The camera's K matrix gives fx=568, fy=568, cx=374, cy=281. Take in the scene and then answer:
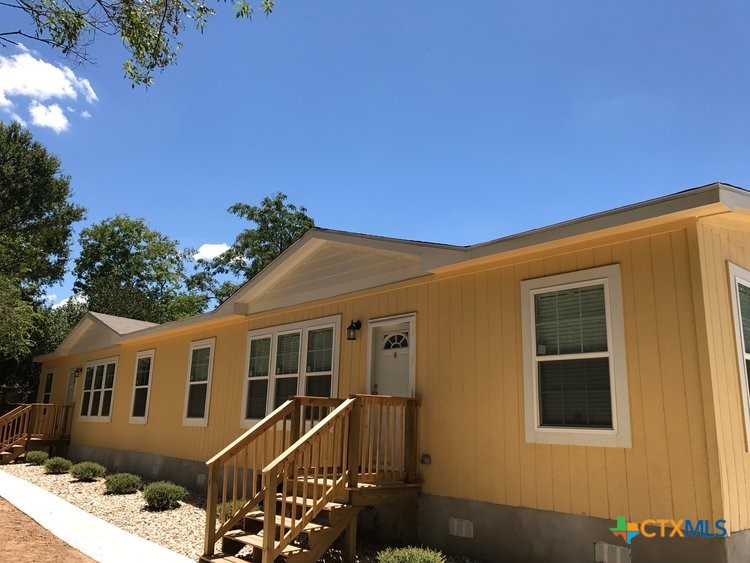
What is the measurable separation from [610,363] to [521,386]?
0.97m

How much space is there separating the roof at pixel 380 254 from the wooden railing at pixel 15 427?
6294mm

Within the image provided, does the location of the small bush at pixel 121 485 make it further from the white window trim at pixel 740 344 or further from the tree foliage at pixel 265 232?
the tree foliage at pixel 265 232

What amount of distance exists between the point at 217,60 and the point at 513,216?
28.3 ft

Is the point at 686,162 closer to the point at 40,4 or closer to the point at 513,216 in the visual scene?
the point at 513,216

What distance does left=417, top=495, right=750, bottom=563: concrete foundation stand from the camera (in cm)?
454

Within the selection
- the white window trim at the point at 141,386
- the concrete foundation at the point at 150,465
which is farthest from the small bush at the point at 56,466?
the white window trim at the point at 141,386

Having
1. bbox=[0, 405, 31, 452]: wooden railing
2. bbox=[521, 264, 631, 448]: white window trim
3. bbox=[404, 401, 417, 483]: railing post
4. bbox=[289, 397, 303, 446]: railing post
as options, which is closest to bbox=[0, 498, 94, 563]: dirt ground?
bbox=[289, 397, 303, 446]: railing post

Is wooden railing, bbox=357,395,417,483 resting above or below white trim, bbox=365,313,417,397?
below

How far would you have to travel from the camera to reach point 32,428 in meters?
17.2

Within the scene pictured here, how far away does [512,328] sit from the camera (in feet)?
20.1

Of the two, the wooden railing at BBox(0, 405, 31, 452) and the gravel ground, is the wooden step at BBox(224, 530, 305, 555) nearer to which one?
the gravel ground

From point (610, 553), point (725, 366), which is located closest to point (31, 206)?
point (610, 553)

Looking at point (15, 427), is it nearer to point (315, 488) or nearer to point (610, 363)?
point (315, 488)

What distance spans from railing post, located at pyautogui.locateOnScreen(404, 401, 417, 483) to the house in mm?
22
